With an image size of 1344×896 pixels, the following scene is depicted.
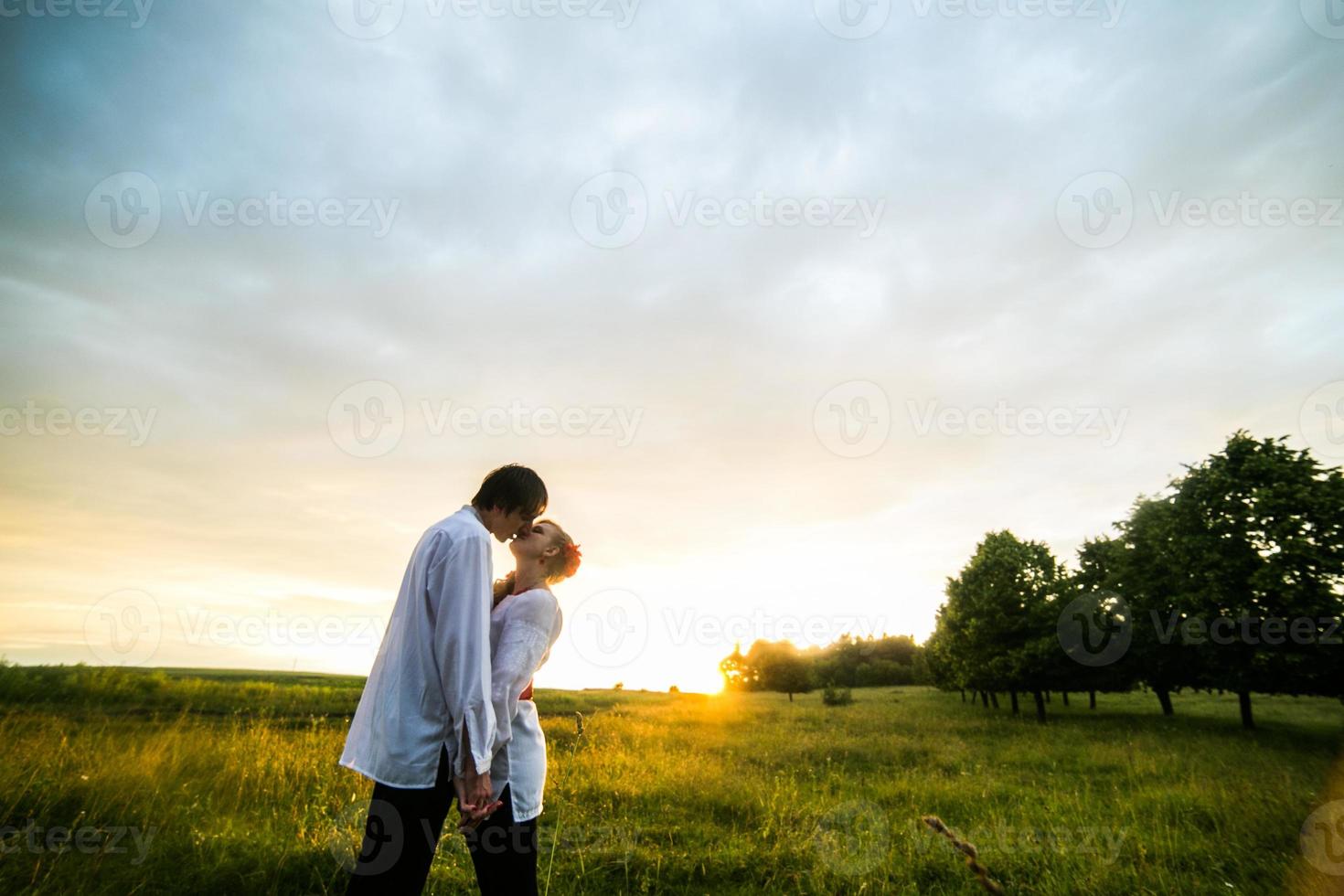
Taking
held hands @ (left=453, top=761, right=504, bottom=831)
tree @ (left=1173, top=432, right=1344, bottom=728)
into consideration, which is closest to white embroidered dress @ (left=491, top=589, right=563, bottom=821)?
held hands @ (left=453, top=761, right=504, bottom=831)

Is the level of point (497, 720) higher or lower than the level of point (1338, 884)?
higher

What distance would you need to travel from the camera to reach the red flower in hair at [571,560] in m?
3.57

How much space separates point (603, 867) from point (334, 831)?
8.89ft

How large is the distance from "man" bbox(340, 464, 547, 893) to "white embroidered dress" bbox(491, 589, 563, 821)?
19 centimetres

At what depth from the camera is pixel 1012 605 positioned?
28.6 m

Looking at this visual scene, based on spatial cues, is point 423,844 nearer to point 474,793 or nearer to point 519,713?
point 474,793

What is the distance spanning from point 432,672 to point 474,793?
60 centimetres

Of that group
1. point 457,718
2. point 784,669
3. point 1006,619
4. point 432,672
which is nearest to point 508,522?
point 432,672

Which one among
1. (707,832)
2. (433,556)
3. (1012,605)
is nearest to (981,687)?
(1012,605)

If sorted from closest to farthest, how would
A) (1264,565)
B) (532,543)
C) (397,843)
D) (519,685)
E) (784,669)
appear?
(397,843) < (519,685) < (532,543) < (1264,565) < (784,669)

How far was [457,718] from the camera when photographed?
2.82m

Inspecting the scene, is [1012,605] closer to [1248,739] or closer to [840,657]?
[1248,739]

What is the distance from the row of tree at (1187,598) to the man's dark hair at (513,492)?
24573 mm

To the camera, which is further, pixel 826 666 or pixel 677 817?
pixel 826 666
